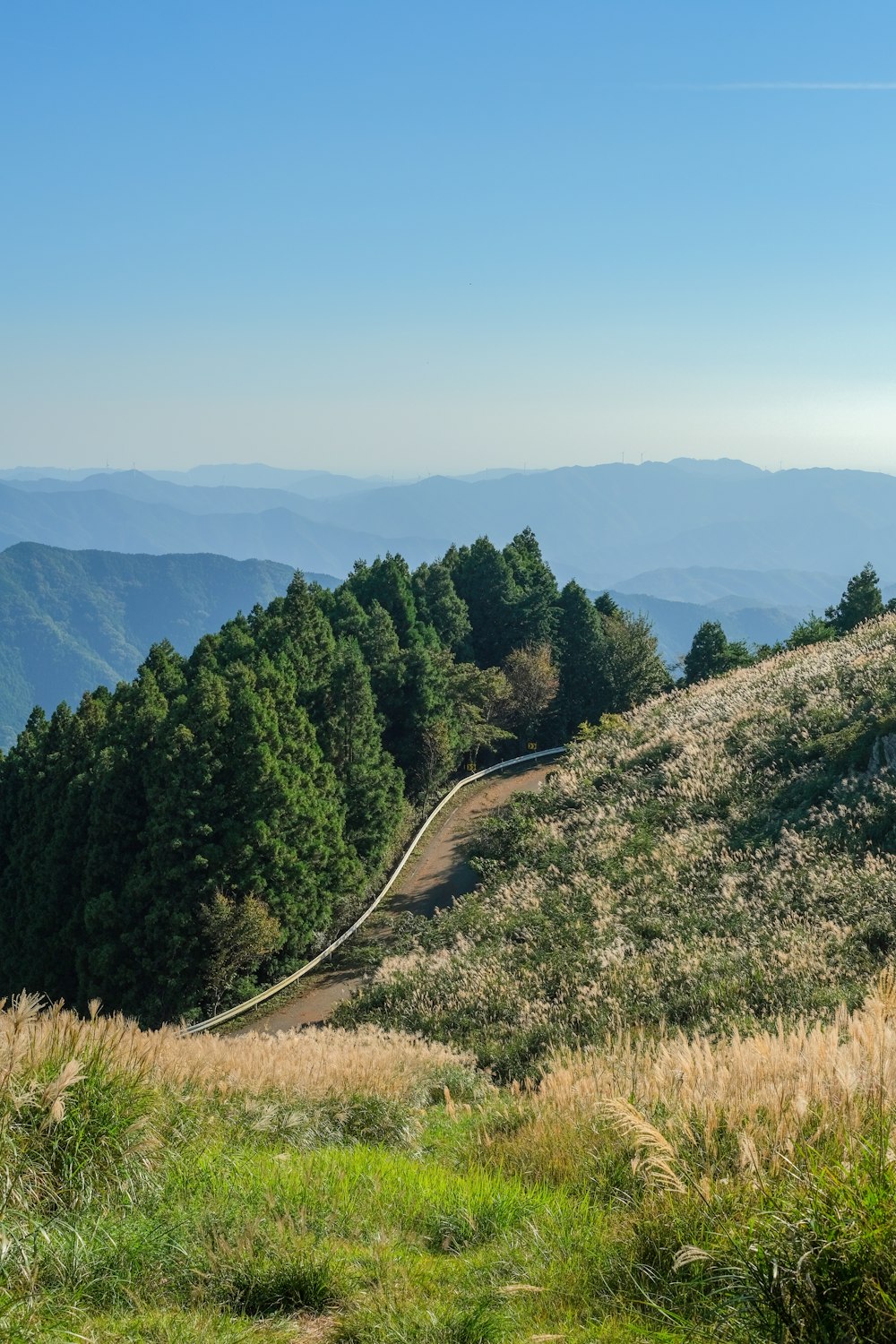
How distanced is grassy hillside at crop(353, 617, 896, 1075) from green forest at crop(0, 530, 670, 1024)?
6.76 meters

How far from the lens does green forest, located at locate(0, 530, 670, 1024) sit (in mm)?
25562

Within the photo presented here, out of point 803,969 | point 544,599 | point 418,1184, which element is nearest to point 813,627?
point 544,599

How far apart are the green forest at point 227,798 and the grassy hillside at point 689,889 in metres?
6.76

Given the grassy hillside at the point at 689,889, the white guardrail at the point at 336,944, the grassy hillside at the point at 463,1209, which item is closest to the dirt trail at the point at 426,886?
the white guardrail at the point at 336,944

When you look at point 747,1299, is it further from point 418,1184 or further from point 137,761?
point 137,761

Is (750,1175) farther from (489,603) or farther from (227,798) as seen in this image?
(489,603)

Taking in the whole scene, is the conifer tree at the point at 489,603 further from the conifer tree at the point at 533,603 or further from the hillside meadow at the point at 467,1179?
the hillside meadow at the point at 467,1179

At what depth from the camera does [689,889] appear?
1670cm

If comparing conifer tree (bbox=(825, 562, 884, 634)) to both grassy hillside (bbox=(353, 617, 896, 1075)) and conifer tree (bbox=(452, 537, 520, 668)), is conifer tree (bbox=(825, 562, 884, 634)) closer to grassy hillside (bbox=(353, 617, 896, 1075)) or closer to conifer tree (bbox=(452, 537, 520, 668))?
conifer tree (bbox=(452, 537, 520, 668))

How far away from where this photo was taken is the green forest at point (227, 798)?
Answer: 2556 cm

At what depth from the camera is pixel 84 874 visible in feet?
92.4

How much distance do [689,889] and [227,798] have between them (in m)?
14.9

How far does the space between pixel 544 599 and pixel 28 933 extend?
32.9 m

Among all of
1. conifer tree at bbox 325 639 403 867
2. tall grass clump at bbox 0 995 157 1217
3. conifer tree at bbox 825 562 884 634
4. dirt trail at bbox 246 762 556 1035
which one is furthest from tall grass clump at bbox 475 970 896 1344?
conifer tree at bbox 825 562 884 634
